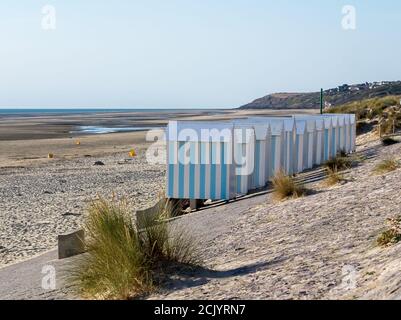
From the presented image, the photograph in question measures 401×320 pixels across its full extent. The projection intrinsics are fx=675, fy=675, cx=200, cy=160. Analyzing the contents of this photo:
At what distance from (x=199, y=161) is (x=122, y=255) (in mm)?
6186

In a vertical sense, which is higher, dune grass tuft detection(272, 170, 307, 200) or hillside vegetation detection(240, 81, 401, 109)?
hillside vegetation detection(240, 81, 401, 109)

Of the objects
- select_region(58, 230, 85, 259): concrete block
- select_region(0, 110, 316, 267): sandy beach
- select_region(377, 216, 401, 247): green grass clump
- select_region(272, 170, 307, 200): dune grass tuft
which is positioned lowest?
select_region(0, 110, 316, 267): sandy beach

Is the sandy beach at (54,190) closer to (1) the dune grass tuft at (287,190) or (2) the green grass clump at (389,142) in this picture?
(1) the dune grass tuft at (287,190)

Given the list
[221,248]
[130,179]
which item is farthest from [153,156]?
[221,248]

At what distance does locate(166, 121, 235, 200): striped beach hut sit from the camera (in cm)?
1190

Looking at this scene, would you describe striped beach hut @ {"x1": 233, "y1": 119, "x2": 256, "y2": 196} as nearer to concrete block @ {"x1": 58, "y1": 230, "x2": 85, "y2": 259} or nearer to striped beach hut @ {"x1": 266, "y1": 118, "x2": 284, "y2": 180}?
striped beach hut @ {"x1": 266, "y1": 118, "x2": 284, "y2": 180}

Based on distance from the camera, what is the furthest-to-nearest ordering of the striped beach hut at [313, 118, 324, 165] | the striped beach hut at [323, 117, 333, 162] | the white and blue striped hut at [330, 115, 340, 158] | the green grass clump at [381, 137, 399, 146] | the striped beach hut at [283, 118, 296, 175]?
the green grass clump at [381, 137, 399, 146], the white and blue striped hut at [330, 115, 340, 158], the striped beach hut at [323, 117, 333, 162], the striped beach hut at [313, 118, 324, 165], the striped beach hut at [283, 118, 296, 175]

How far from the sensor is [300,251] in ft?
21.7

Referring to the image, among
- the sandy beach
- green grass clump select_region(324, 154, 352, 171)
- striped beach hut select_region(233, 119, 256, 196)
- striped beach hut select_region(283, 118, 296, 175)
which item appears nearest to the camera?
the sandy beach

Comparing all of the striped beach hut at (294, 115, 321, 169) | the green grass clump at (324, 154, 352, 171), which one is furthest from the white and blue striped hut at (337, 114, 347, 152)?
the green grass clump at (324, 154, 352, 171)

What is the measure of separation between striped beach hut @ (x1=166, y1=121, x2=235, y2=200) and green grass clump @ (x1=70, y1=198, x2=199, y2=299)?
5336 mm

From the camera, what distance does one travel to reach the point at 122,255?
5879mm

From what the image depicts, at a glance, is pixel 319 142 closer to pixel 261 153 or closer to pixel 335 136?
pixel 335 136
